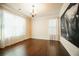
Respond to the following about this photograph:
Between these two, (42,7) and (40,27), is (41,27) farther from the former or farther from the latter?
(42,7)

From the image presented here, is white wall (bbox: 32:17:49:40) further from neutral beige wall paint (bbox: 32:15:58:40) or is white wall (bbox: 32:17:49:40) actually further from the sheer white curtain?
the sheer white curtain

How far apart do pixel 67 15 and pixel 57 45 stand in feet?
2.71

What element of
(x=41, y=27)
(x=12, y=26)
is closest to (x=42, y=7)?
(x=41, y=27)

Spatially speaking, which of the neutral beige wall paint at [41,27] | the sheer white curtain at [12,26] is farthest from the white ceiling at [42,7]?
the sheer white curtain at [12,26]

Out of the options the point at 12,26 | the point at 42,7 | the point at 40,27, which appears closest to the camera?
the point at 42,7

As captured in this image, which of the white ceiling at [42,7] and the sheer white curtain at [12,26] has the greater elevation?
the white ceiling at [42,7]

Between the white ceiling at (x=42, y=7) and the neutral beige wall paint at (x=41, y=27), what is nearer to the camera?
the white ceiling at (x=42, y=7)

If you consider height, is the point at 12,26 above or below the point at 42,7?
below

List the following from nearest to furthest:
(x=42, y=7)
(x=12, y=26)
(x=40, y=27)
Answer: (x=42, y=7), (x=12, y=26), (x=40, y=27)

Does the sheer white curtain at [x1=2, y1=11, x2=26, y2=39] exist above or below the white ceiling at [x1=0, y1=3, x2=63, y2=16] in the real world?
below

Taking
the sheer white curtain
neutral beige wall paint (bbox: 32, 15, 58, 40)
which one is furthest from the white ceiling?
the sheer white curtain

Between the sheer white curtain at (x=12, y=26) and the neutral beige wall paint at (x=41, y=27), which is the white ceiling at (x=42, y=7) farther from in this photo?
the sheer white curtain at (x=12, y=26)

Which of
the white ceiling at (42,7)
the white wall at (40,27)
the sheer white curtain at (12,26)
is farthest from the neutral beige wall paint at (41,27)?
the sheer white curtain at (12,26)

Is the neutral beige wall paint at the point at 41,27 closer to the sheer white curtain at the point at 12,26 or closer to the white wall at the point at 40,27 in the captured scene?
the white wall at the point at 40,27
